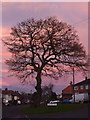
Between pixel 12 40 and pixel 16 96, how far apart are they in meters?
138

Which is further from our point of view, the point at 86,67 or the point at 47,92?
the point at 47,92

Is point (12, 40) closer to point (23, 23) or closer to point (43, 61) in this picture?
point (23, 23)

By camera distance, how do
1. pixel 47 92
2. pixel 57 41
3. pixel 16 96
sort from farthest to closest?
pixel 16 96, pixel 47 92, pixel 57 41

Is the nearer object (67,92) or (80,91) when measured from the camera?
(80,91)

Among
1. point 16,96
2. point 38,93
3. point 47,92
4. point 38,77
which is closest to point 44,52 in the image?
point 38,77

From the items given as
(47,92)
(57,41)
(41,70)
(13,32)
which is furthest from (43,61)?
(47,92)

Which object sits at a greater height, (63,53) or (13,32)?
(13,32)

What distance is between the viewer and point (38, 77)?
39250 mm

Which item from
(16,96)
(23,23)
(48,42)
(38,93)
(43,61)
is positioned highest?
(23,23)

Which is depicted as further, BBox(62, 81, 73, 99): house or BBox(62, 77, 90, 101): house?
BBox(62, 81, 73, 99): house

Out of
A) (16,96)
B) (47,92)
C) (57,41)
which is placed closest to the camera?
(57,41)

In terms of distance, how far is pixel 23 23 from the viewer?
3872cm

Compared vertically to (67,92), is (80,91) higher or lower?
higher

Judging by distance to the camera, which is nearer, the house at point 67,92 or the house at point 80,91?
the house at point 80,91
